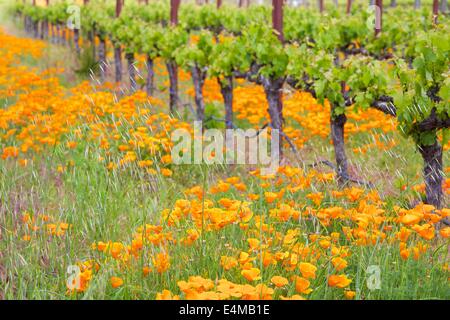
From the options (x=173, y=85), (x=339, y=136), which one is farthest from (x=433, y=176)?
(x=173, y=85)

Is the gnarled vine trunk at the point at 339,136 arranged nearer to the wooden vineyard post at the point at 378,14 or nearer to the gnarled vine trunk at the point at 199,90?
the gnarled vine trunk at the point at 199,90

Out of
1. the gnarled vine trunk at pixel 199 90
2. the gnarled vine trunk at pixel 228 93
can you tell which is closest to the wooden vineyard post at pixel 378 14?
the gnarled vine trunk at pixel 228 93

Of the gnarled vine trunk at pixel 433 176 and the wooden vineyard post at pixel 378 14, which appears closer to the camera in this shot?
the gnarled vine trunk at pixel 433 176

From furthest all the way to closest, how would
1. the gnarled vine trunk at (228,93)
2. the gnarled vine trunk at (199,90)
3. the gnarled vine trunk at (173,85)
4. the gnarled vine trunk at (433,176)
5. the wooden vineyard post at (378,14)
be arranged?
the gnarled vine trunk at (173,85)
the wooden vineyard post at (378,14)
the gnarled vine trunk at (199,90)
the gnarled vine trunk at (228,93)
the gnarled vine trunk at (433,176)

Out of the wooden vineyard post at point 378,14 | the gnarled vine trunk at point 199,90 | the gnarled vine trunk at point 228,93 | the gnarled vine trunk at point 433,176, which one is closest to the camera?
the gnarled vine trunk at point 433,176

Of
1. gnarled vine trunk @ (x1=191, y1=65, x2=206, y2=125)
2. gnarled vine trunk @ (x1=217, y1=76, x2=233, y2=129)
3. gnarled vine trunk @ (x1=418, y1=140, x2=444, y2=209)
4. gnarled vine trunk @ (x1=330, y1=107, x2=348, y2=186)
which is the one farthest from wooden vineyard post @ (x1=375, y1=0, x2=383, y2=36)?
gnarled vine trunk @ (x1=418, y1=140, x2=444, y2=209)

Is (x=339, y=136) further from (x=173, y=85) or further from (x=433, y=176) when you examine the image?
(x=173, y=85)

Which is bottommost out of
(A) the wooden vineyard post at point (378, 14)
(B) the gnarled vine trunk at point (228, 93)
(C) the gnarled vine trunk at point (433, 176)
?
(C) the gnarled vine trunk at point (433, 176)

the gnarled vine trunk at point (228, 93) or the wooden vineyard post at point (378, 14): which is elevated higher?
the wooden vineyard post at point (378, 14)

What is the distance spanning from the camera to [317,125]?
26.7 ft

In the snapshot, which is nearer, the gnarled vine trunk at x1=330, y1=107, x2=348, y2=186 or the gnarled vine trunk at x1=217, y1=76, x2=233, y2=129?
the gnarled vine trunk at x1=330, y1=107, x2=348, y2=186

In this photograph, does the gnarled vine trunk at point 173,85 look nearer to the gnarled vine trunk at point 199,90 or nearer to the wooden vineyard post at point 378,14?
the gnarled vine trunk at point 199,90

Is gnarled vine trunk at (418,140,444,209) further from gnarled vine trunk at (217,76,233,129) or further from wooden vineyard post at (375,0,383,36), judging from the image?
wooden vineyard post at (375,0,383,36)
